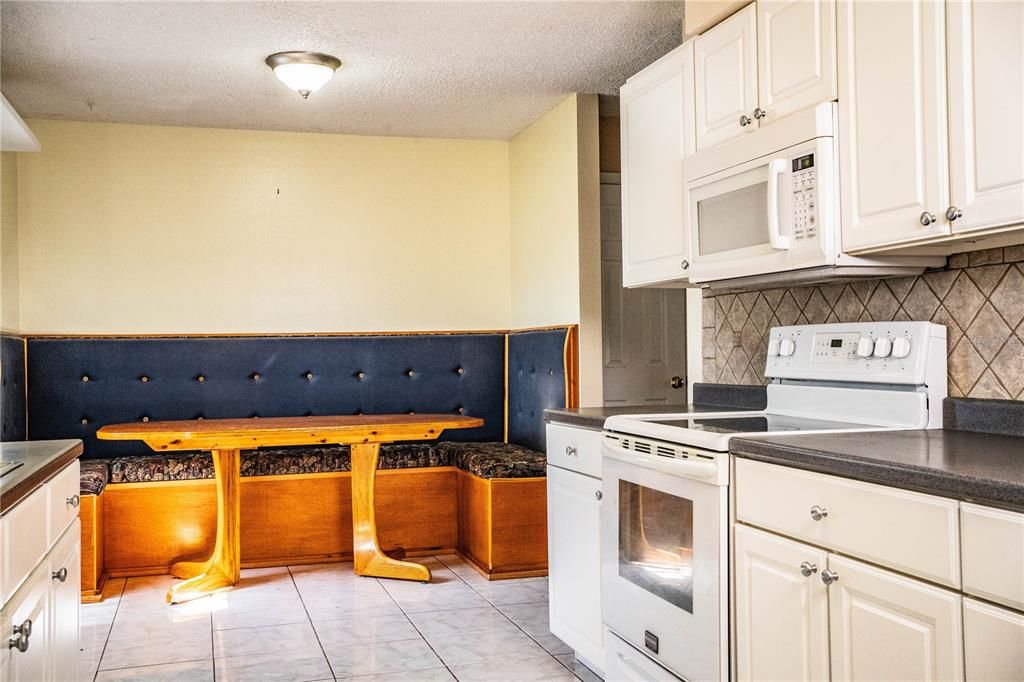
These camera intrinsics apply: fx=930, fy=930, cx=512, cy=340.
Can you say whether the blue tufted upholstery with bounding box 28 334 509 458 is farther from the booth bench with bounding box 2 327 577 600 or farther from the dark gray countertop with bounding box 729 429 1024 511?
the dark gray countertop with bounding box 729 429 1024 511

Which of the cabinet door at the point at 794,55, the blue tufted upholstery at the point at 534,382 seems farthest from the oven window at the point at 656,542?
the blue tufted upholstery at the point at 534,382

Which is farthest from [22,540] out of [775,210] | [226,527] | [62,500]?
[226,527]

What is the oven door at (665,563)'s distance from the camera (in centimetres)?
225

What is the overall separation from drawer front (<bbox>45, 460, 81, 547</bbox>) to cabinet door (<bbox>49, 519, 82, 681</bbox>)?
32mm

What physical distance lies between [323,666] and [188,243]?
9.22 feet

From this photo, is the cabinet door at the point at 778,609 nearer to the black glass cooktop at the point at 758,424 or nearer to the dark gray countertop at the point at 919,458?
the dark gray countertop at the point at 919,458

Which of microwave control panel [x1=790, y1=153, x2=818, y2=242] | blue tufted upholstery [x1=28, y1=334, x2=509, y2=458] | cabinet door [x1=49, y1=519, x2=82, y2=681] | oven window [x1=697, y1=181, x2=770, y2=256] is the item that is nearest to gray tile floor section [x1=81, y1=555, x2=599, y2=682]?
cabinet door [x1=49, y1=519, x2=82, y2=681]

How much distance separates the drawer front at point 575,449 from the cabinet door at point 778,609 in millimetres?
856

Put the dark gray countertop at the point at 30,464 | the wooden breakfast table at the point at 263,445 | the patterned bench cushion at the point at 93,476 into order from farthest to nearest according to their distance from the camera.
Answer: the patterned bench cushion at the point at 93,476 → the wooden breakfast table at the point at 263,445 → the dark gray countertop at the point at 30,464

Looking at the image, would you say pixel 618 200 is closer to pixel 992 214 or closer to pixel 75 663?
pixel 992 214

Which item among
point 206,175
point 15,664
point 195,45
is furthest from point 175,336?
point 15,664

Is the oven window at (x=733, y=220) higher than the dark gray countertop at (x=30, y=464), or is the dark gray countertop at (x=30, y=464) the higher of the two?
the oven window at (x=733, y=220)

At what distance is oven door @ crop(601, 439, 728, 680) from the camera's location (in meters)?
2.25

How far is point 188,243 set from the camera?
5188 mm
